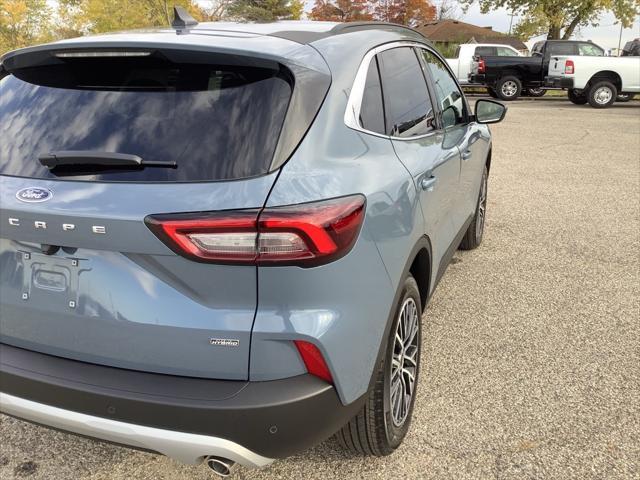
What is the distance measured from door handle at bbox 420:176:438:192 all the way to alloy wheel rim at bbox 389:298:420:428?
51 cm

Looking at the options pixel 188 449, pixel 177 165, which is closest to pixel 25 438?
pixel 188 449

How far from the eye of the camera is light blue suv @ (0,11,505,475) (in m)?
1.68

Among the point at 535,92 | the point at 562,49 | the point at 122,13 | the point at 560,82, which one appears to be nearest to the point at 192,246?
the point at 560,82

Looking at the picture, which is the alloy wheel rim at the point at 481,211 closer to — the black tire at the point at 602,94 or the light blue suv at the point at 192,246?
the light blue suv at the point at 192,246

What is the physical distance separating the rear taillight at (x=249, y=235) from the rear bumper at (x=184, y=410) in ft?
1.31

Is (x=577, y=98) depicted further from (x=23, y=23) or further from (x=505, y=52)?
(x=23, y=23)

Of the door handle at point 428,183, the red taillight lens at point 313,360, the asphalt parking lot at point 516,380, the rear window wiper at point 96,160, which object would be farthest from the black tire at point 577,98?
the rear window wiper at point 96,160

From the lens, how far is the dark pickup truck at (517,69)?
791 inches

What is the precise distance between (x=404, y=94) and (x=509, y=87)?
19785 mm

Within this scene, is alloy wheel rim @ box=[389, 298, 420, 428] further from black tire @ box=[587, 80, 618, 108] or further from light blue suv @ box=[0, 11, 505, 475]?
black tire @ box=[587, 80, 618, 108]

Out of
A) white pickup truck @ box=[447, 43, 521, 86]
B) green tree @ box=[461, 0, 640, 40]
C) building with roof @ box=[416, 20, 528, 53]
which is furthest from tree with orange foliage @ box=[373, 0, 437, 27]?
white pickup truck @ box=[447, 43, 521, 86]

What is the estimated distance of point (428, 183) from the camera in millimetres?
2584

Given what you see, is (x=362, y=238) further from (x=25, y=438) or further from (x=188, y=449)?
(x=25, y=438)

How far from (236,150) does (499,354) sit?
2261mm
